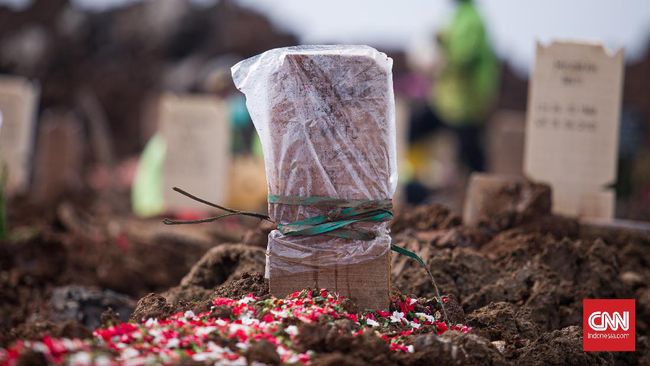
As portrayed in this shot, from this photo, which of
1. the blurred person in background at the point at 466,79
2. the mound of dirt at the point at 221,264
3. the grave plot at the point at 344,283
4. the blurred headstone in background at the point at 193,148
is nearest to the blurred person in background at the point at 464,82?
the blurred person in background at the point at 466,79

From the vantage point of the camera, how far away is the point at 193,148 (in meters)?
13.1

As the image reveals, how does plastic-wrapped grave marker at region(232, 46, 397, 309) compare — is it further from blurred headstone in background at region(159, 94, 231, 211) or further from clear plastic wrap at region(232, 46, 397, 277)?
blurred headstone in background at region(159, 94, 231, 211)

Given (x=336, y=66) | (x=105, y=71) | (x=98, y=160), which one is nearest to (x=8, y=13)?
(x=105, y=71)

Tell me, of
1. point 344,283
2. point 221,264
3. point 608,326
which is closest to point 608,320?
point 608,326

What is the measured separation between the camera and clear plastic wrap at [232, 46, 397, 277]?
4254 mm

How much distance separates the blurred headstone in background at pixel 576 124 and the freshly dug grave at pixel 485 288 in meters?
0.87

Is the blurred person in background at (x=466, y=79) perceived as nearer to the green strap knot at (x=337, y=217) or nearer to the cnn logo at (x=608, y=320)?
the cnn logo at (x=608, y=320)

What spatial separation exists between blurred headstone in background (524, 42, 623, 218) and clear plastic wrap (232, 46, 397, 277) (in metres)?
3.64

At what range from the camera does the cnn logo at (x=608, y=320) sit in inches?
185

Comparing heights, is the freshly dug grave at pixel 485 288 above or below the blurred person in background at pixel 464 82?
below

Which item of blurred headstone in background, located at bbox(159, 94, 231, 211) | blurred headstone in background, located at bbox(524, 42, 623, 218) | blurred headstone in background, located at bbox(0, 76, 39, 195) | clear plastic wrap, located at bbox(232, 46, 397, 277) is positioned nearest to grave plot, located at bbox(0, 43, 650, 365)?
clear plastic wrap, located at bbox(232, 46, 397, 277)

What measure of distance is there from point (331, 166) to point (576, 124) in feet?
12.7

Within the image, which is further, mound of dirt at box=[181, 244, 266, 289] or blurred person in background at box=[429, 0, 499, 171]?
blurred person in background at box=[429, 0, 499, 171]

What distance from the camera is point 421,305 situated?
14.7ft
